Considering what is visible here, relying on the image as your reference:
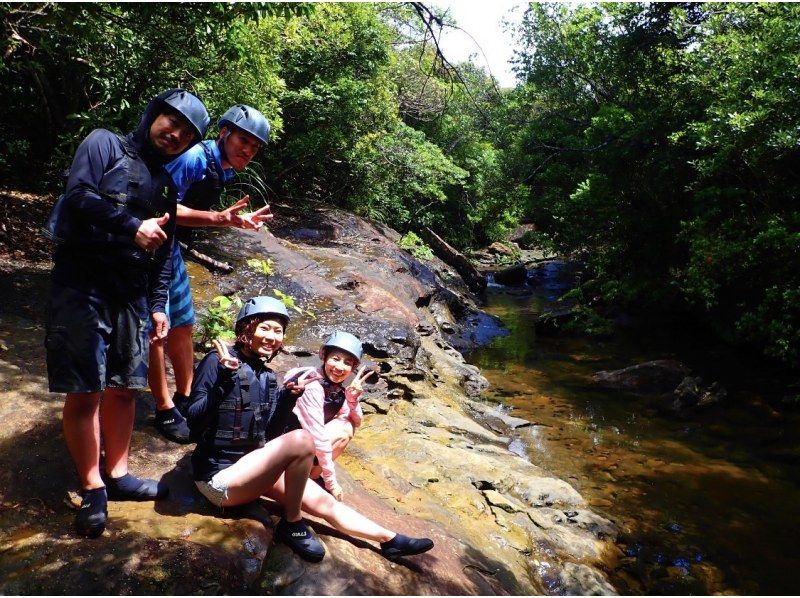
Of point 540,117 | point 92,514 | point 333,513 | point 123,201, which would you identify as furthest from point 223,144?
point 540,117

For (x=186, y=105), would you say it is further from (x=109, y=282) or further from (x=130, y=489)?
(x=130, y=489)

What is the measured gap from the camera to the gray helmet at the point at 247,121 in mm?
3383

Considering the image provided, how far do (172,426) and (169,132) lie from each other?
6.54 feet

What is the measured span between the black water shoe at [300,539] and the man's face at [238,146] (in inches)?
83.9

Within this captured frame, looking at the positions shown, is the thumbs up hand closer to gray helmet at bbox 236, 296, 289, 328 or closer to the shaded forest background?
gray helmet at bbox 236, 296, 289, 328

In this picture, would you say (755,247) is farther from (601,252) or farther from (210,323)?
(210,323)

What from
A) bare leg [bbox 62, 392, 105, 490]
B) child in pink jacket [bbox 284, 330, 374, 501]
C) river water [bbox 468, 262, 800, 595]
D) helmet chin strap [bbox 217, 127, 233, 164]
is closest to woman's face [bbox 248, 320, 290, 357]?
child in pink jacket [bbox 284, 330, 374, 501]

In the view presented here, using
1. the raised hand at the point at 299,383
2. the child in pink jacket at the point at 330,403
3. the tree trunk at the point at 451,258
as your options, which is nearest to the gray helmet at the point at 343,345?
the child in pink jacket at the point at 330,403

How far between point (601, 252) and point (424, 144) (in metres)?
6.54

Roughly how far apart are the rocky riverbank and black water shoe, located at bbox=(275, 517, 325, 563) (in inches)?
1.9

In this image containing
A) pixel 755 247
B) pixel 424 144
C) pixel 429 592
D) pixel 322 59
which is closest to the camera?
pixel 429 592

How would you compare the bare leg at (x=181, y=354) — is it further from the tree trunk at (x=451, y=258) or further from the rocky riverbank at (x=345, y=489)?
the tree trunk at (x=451, y=258)

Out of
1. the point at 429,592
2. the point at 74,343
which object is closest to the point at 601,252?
the point at 429,592

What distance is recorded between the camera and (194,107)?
9.15 ft
